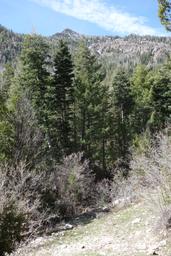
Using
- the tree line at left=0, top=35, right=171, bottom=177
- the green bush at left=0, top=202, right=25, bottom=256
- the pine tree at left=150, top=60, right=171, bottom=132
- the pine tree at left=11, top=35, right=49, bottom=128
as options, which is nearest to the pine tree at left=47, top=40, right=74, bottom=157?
the tree line at left=0, top=35, right=171, bottom=177

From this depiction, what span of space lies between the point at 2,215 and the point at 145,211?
7.42m

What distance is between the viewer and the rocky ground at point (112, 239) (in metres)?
11.0

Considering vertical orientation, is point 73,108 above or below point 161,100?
below

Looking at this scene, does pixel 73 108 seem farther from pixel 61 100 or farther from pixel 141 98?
pixel 141 98

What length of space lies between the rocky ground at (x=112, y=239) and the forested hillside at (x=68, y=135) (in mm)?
827

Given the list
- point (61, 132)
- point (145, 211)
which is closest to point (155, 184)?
point (145, 211)

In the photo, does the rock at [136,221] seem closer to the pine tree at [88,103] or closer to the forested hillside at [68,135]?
the forested hillside at [68,135]

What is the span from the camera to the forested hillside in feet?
47.4

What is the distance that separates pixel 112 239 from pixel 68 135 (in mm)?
19753

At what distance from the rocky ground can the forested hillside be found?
827mm

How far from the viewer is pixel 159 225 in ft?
37.7

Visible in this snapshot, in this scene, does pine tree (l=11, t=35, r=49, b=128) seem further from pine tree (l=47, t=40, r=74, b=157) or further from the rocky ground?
the rocky ground

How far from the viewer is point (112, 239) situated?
12648 mm

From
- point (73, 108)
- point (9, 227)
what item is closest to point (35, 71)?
point (73, 108)
